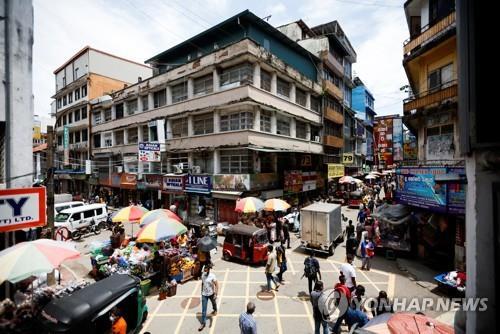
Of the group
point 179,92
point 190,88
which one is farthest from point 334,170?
point 179,92

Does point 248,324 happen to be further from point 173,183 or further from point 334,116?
point 334,116

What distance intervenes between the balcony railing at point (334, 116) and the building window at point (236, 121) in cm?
1441

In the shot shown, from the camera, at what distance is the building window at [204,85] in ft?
73.2

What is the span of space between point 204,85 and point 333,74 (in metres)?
19.8

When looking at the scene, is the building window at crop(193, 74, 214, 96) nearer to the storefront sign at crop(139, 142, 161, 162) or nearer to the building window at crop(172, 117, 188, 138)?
the building window at crop(172, 117, 188, 138)

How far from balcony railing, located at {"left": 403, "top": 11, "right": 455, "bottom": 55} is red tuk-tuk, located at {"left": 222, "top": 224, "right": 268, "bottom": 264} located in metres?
14.7

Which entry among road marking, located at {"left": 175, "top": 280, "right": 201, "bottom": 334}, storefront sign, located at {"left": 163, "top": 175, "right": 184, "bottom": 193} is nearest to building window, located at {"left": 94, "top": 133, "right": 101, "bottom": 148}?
storefront sign, located at {"left": 163, "top": 175, "right": 184, "bottom": 193}

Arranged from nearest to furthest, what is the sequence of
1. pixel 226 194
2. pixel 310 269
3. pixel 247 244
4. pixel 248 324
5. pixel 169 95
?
pixel 248 324, pixel 310 269, pixel 247 244, pixel 226 194, pixel 169 95

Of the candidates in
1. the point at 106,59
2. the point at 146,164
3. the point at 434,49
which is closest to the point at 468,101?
the point at 434,49

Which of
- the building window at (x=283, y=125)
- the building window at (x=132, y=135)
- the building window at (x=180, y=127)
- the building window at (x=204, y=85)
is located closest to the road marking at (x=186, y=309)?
the building window at (x=283, y=125)

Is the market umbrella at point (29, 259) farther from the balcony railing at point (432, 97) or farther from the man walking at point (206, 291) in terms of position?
the balcony railing at point (432, 97)

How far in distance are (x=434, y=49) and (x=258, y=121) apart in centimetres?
1198

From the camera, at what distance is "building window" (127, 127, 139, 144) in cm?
2975

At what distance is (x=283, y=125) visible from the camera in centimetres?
2414
